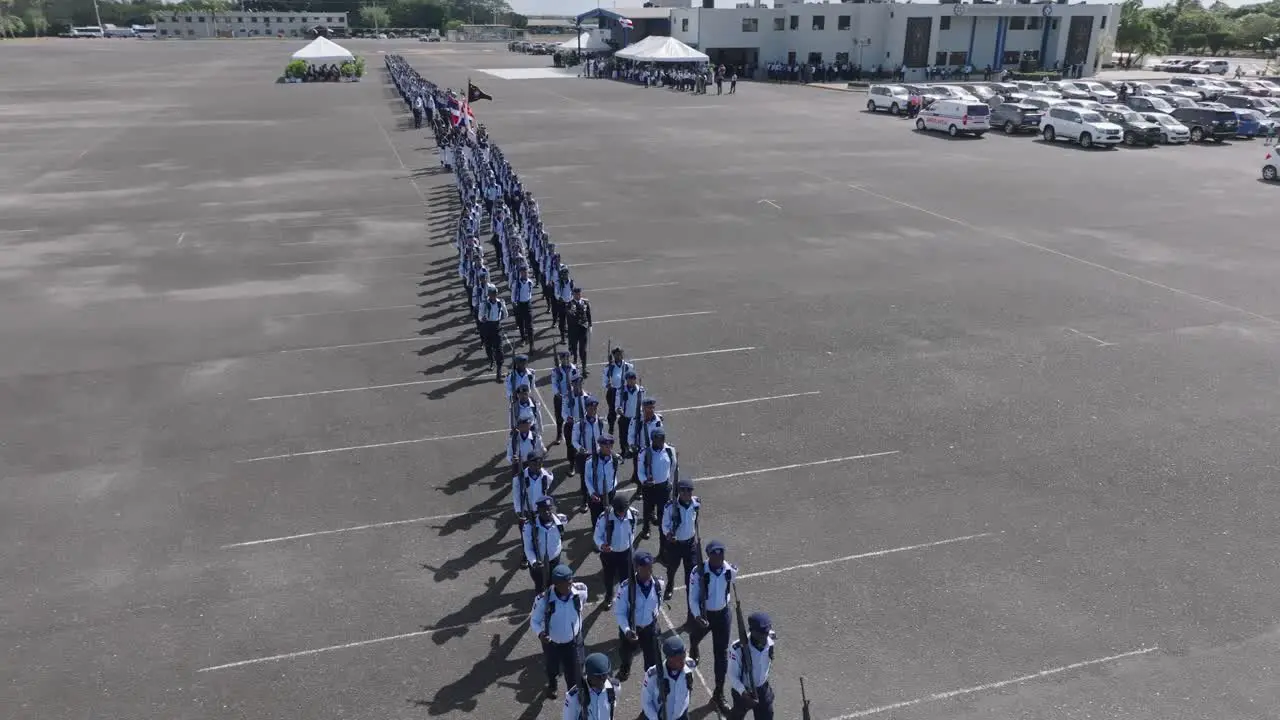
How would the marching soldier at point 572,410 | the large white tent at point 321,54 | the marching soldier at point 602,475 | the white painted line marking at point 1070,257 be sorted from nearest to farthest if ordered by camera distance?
the marching soldier at point 602,475
the marching soldier at point 572,410
the white painted line marking at point 1070,257
the large white tent at point 321,54

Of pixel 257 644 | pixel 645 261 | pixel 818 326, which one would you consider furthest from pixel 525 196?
pixel 257 644

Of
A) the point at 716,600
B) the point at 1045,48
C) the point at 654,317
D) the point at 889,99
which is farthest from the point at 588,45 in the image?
the point at 716,600

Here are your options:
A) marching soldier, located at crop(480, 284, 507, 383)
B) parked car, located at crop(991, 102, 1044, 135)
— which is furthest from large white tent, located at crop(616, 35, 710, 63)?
marching soldier, located at crop(480, 284, 507, 383)

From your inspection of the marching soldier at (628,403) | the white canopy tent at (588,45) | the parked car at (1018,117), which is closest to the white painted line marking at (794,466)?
the marching soldier at (628,403)

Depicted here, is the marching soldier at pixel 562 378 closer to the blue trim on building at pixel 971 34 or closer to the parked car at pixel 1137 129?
the parked car at pixel 1137 129

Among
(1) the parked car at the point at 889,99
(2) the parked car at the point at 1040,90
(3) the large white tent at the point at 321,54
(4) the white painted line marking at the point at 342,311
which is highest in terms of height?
(3) the large white tent at the point at 321,54

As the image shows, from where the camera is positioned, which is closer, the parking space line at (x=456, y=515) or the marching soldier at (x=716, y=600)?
the marching soldier at (x=716, y=600)
